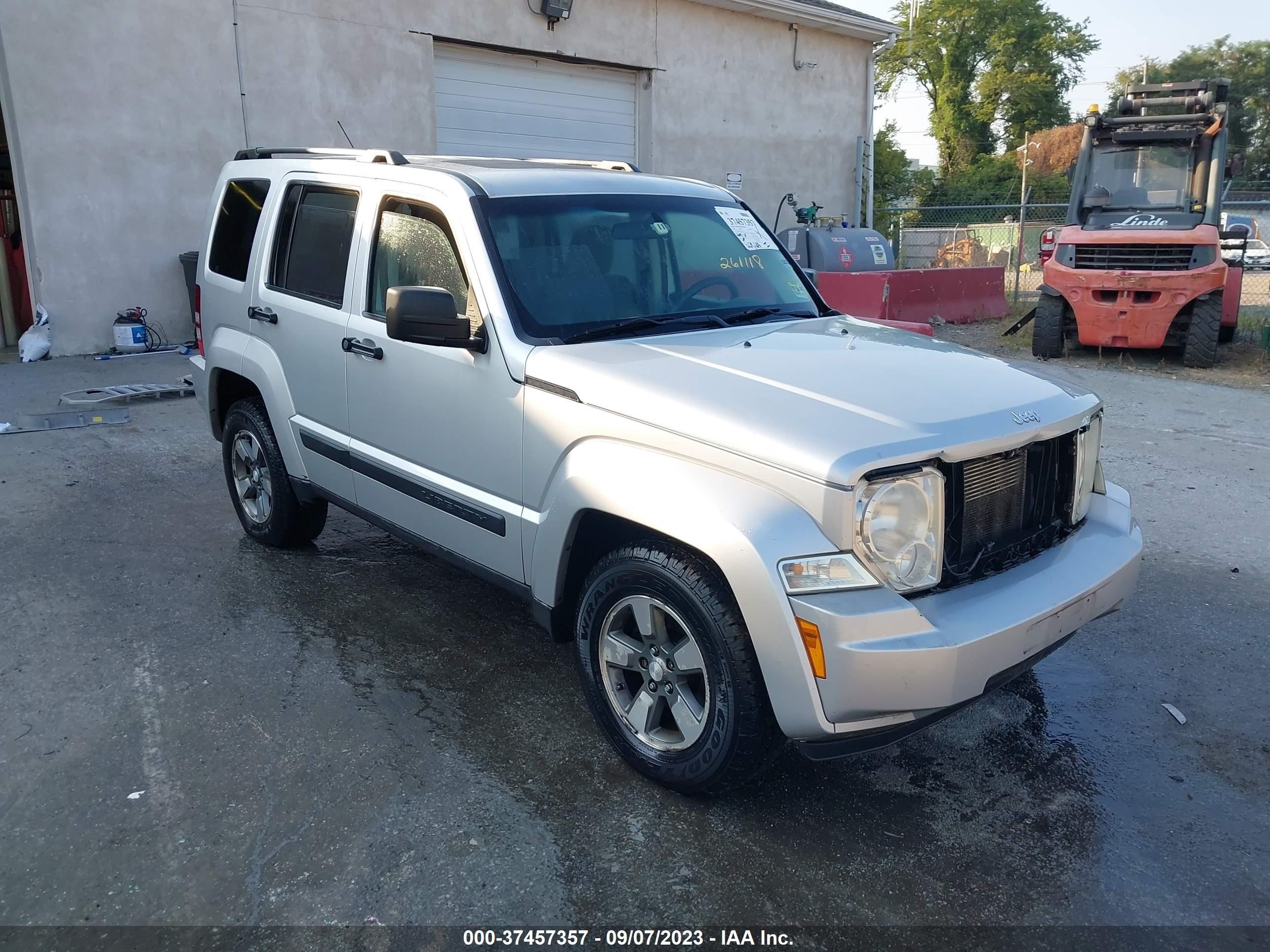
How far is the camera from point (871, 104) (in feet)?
67.0

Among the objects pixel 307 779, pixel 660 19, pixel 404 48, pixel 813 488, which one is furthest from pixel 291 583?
pixel 660 19

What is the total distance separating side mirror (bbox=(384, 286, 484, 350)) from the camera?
3.45m

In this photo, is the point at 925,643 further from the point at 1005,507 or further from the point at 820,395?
the point at 820,395

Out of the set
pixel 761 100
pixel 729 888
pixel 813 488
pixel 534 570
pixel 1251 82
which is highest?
pixel 1251 82

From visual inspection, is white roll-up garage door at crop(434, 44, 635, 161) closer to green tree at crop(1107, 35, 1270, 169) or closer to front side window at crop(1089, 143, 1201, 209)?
front side window at crop(1089, 143, 1201, 209)

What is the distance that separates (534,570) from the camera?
3.50 m

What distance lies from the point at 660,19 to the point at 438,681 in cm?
1500

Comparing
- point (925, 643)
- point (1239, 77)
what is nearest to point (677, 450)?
point (925, 643)

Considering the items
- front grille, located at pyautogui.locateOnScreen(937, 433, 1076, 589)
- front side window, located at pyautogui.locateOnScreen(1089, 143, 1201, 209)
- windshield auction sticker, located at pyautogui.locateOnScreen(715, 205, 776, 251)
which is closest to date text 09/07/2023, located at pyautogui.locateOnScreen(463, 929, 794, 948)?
front grille, located at pyautogui.locateOnScreen(937, 433, 1076, 589)

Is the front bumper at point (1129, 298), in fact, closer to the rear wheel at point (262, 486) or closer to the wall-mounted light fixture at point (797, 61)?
the wall-mounted light fixture at point (797, 61)

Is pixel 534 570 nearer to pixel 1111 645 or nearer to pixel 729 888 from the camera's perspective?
pixel 729 888

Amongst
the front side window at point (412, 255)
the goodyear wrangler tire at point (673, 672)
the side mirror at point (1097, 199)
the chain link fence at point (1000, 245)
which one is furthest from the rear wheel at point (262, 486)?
the chain link fence at point (1000, 245)

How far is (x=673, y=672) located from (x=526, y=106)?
44.5 ft

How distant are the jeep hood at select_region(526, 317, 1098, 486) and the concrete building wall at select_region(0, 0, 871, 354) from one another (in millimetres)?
10668
